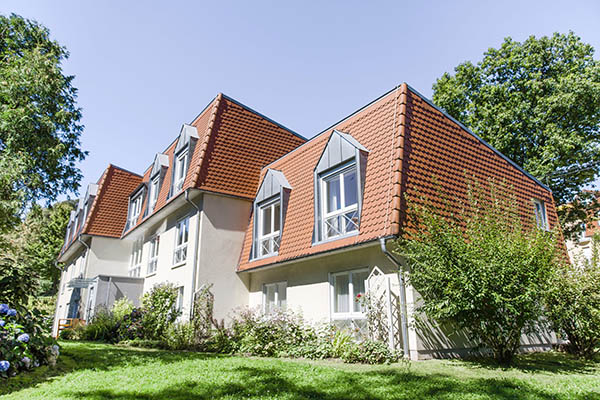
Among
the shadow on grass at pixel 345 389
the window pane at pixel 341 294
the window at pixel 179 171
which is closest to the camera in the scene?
the shadow on grass at pixel 345 389

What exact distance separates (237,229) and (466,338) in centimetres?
939

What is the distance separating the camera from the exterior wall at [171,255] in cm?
1533

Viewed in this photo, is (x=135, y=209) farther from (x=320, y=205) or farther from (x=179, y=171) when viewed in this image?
(x=320, y=205)

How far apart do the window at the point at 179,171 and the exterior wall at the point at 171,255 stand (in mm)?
1152

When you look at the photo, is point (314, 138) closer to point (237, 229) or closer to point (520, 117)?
point (237, 229)


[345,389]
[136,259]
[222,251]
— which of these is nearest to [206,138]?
[222,251]

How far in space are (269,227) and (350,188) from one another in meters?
4.60

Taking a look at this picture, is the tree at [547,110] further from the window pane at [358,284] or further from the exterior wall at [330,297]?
the window pane at [358,284]

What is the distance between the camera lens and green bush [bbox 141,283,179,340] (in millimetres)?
15047

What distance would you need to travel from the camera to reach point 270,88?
15.2m

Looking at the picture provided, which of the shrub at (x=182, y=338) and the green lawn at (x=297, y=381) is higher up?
the shrub at (x=182, y=338)

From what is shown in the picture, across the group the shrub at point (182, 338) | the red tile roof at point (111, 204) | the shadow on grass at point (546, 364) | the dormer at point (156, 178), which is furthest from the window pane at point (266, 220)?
the red tile roof at point (111, 204)

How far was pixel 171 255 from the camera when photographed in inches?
695

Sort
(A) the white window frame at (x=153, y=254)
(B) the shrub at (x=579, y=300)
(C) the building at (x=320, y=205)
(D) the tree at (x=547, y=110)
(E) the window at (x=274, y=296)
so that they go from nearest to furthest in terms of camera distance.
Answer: (B) the shrub at (x=579, y=300) → (C) the building at (x=320, y=205) → (E) the window at (x=274, y=296) → (A) the white window frame at (x=153, y=254) → (D) the tree at (x=547, y=110)
